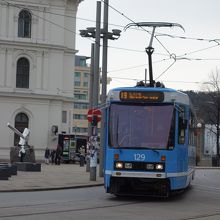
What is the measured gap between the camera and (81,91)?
159 meters

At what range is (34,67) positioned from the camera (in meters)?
67.4

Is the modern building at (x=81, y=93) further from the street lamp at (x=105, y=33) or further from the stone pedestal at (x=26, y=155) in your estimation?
the street lamp at (x=105, y=33)

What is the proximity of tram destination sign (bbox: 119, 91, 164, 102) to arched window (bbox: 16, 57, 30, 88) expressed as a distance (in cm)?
4898

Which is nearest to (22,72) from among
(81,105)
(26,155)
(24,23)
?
(24,23)

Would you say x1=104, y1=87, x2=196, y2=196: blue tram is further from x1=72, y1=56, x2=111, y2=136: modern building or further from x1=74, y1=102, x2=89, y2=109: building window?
x1=74, y1=102, x2=89, y2=109: building window

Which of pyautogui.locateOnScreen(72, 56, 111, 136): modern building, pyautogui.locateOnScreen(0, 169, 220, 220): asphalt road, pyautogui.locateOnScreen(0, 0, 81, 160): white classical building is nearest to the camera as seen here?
pyautogui.locateOnScreen(0, 169, 220, 220): asphalt road

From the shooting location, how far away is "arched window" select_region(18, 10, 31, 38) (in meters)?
66.9

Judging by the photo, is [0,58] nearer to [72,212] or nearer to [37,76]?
[37,76]

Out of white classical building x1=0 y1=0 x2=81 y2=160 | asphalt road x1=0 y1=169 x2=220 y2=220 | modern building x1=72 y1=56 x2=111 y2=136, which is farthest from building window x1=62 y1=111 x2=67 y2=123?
modern building x1=72 y1=56 x2=111 y2=136

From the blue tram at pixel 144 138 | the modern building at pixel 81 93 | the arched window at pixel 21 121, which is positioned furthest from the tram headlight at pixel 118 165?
the modern building at pixel 81 93

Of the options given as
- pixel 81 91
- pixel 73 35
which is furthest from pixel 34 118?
pixel 81 91

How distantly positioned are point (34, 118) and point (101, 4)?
3588cm

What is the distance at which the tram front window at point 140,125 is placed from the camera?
19094 millimetres

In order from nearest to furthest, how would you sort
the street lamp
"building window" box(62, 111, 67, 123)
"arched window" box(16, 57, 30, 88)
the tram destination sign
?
the tram destination sign
the street lamp
"arched window" box(16, 57, 30, 88)
"building window" box(62, 111, 67, 123)
